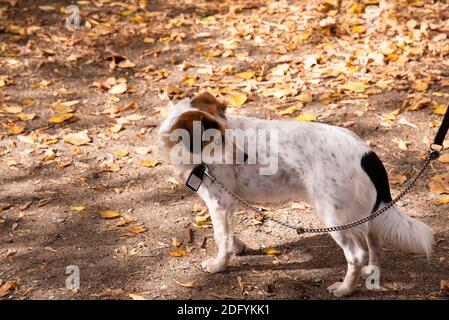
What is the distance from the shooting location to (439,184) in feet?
17.5

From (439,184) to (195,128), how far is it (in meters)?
2.61

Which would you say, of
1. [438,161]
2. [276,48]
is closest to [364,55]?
[276,48]

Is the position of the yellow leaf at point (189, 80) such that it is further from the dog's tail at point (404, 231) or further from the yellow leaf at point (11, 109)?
the dog's tail at point (404, 231)

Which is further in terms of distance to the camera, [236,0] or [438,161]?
[236,0]

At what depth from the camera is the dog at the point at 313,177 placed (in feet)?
12.8

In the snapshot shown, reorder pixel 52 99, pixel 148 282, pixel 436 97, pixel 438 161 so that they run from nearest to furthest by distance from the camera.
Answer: pixel 148 282 → pixel 438 161 → pixel 436 97 → pixel 52 99

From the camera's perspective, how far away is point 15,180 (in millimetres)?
5801

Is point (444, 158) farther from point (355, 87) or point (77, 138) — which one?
point (77, 138)

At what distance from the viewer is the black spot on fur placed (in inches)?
153

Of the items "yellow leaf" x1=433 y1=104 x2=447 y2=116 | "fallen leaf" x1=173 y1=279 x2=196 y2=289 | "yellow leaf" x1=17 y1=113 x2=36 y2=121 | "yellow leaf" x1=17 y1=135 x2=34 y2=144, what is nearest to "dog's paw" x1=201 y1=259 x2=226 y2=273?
"fallen leaf" x1=173 y1=279 x2=196 y2=289

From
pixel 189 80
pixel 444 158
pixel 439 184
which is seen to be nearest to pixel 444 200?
pixel 439 184

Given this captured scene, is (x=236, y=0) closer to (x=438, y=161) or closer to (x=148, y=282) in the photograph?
(x=438, y=161)

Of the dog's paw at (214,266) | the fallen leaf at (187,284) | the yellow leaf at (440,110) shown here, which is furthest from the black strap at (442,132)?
the yellow leaf at (440,110)

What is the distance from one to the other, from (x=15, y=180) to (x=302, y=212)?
9.19 ft
